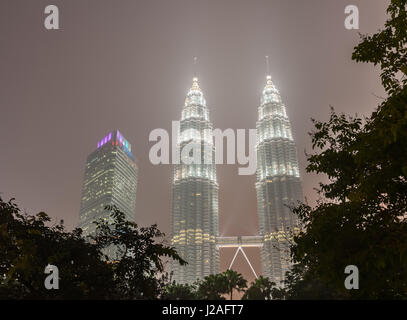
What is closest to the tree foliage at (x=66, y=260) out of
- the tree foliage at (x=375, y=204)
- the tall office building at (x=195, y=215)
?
the tree foliage at (x=375, y=204)

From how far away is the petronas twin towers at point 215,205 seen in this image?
542ft

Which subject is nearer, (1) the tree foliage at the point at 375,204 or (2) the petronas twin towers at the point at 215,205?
(1) the tree foliage at the point at 375,204

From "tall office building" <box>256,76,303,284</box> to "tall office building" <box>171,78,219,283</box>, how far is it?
83.0 feet

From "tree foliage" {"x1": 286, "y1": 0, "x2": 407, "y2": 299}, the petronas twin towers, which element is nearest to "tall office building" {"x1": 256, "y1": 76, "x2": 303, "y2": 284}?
the petronas twin towers

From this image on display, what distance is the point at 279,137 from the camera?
195125mm

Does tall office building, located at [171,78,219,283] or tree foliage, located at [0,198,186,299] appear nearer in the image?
tree foliage, located at [0,198,186,299]

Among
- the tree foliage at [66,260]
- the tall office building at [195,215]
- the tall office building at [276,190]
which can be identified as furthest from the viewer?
the tall office building at [276,190]

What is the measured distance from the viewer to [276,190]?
179875mm

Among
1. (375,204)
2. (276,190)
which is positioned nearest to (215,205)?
(276,190)

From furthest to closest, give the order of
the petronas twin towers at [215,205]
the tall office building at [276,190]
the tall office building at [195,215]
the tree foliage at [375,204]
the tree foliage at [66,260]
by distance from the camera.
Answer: the tall office building at [276,190] < the petronas twin towers at [215,205] < the tall office building at [195,215] < the tree foliage at [66,260] < the tree foliage at [375,204]

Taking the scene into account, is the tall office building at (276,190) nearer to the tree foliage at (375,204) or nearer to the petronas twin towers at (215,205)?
the petronas twin towers at (215,205)

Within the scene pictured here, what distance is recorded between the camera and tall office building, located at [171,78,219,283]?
164 m

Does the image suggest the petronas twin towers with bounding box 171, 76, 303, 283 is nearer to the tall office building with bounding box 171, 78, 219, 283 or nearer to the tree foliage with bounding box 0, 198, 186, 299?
the tall office building with bounding box 171, 78, 219, 283

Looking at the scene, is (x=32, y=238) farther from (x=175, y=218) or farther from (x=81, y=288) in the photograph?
(x=175, y=218)
